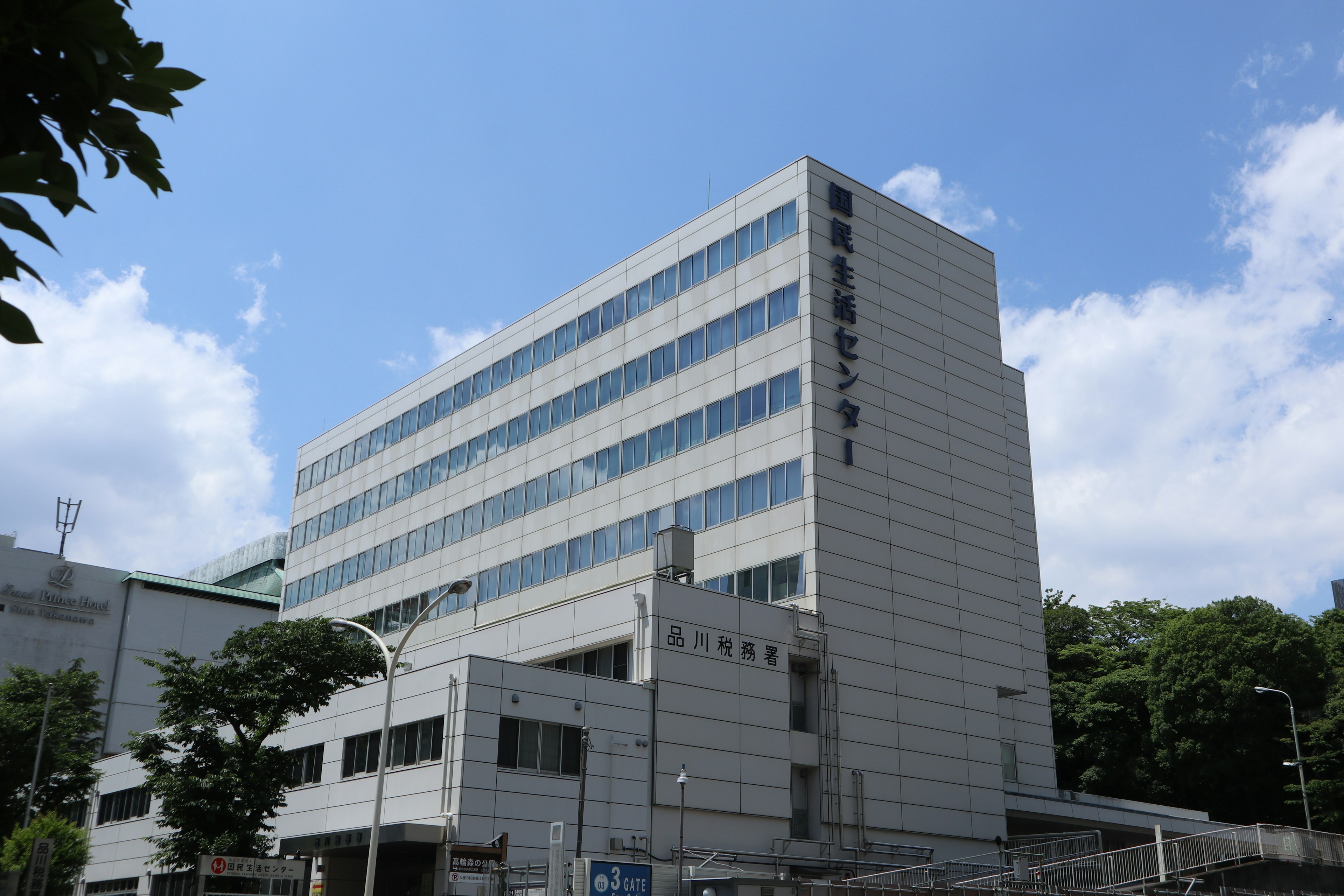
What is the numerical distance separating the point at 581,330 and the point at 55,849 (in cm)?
3774

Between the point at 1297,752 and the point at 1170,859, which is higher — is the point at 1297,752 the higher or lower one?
the higher one

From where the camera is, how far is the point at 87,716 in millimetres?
70250

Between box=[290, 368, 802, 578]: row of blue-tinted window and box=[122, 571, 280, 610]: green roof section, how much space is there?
33358 millimetres

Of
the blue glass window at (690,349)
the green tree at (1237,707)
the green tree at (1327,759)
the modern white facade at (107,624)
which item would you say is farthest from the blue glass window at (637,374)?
the modern white facade at (107,624)

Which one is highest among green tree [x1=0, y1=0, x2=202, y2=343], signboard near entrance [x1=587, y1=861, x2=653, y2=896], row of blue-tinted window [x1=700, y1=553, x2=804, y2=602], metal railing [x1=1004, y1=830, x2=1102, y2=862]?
row of blue-tinted window [x1=700, y1=553, x2=804, y2=602]

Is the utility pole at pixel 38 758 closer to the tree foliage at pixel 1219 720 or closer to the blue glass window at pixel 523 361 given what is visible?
the blue glass window at pixel 523 361

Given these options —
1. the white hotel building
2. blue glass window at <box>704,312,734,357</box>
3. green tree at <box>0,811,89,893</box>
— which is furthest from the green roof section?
blue glass window at <box>704,312,734,357</box>

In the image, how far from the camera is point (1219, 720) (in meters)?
70.6

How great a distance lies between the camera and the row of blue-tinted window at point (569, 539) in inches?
2063

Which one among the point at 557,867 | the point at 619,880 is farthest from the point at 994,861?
the point at 557,867

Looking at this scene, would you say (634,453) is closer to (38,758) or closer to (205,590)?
(38,758)

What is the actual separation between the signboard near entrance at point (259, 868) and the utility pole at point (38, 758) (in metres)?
30.8

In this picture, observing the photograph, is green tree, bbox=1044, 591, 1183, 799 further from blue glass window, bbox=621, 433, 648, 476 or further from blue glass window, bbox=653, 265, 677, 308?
blue glass window, bbox=653, 265, 677, 308

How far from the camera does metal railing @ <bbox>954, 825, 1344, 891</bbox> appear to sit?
44.8 m
